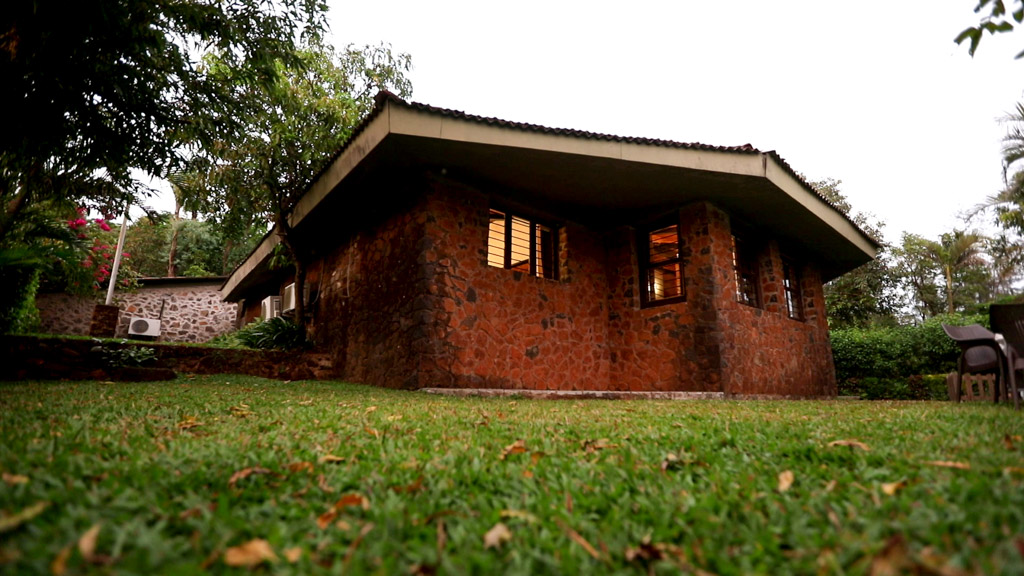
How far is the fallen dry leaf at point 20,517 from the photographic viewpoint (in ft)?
3.85

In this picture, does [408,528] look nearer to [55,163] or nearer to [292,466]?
[292,466]

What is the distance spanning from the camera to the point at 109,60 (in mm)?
5188

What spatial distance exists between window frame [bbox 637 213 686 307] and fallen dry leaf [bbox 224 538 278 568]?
7.59m

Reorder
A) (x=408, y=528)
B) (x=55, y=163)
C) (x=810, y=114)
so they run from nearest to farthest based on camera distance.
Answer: (x=408, y=528) → (x=55, y=163) → (x=810, y=114)

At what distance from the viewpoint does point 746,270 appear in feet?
29.9

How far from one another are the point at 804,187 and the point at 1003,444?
6554 mm

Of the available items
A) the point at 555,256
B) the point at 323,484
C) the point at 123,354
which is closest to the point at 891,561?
the point at 323,484

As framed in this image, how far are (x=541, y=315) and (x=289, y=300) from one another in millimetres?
6226

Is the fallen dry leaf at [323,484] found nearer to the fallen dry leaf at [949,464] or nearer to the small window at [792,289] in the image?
the fallen dry leaf at [949,464]

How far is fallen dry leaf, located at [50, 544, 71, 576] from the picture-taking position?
1.01 m

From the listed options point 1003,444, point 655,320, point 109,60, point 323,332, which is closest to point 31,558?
point 1003,444

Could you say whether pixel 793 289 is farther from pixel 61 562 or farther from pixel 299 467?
pixel 61 562

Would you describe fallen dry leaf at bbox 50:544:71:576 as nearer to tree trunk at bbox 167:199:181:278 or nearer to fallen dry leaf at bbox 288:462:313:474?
fallen dry leaf at bbox 288:462:313:474

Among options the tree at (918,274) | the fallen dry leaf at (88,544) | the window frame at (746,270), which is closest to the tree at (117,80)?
the fallen dry leaf at (88,544)
